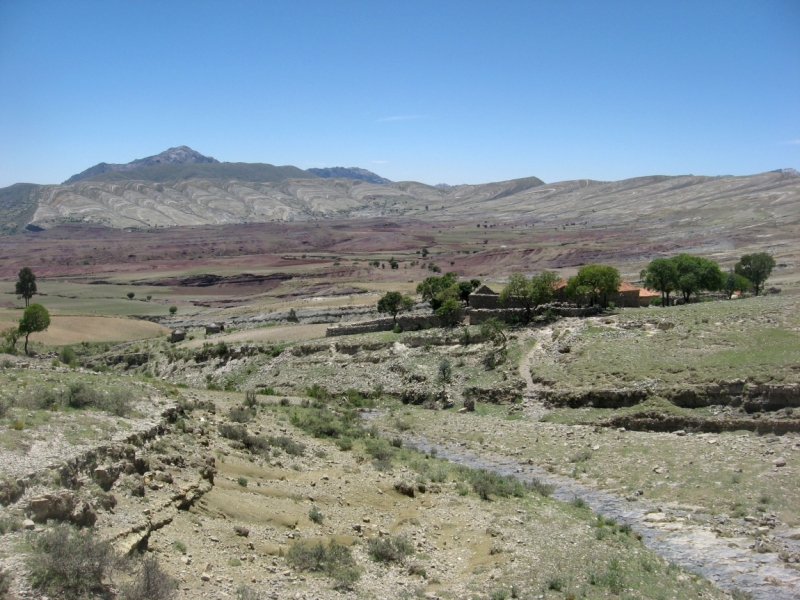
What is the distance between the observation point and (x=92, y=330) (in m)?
76.3

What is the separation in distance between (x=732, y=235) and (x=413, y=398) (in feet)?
438

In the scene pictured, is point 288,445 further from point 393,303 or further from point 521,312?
point 393,303

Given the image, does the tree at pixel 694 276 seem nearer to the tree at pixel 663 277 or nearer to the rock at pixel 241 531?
the tree at pixel 663 277

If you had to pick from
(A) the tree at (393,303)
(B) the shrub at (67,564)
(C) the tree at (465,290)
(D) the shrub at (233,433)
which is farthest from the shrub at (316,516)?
(C) the tree at (465,290)

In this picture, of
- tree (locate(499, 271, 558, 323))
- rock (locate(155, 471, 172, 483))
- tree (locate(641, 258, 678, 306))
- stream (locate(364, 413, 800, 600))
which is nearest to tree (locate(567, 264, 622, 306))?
tree (locate(499, 271, 558, 323))

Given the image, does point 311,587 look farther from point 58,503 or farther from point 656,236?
point 656,236

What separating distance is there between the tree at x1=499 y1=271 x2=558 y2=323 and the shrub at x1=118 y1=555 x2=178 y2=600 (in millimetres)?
37507

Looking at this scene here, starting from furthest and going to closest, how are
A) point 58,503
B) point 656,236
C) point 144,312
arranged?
point 656,236
point 144,312
point 58,503

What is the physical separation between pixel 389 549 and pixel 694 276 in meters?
45.3

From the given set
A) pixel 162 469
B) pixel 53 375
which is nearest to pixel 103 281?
pixel 53 375

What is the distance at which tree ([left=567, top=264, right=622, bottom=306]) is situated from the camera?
155ft

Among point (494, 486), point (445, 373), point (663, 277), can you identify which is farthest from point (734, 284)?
point (494, 486)

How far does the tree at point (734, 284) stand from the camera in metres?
61.6

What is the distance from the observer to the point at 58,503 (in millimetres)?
13352
